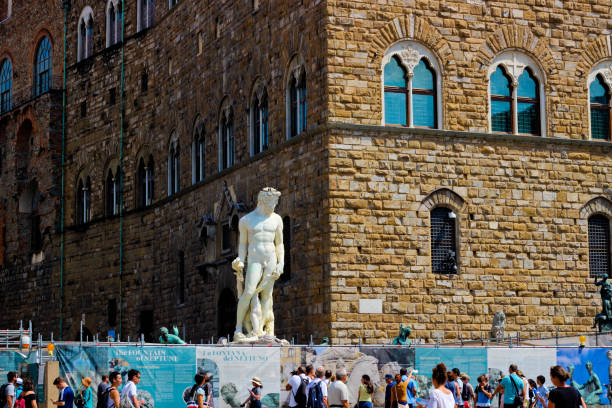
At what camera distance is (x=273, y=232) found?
24.2 metres

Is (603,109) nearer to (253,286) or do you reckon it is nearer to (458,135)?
(458,135)

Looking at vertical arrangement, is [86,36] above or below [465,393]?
above

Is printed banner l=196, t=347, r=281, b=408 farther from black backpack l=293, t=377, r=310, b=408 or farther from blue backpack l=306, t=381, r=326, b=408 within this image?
blue backpack l=306, t=381, r=326, b=408

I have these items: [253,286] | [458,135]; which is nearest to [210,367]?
[253,286]

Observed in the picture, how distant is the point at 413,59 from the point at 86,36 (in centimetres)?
A: 1954

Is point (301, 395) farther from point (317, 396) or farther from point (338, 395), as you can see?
point (338, 395)

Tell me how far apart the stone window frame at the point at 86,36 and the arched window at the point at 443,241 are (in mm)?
19978

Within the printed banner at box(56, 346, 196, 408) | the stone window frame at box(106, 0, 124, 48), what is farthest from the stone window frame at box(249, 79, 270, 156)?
the stone window frame at box(106, 0, 124, 48)

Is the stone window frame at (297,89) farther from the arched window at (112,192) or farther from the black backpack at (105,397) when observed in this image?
the arched window at (112,192)

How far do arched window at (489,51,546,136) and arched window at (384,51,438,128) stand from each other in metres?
1.50

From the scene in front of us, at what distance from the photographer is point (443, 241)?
27.0 m

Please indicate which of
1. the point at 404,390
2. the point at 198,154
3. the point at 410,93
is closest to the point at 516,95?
the point at 410,93

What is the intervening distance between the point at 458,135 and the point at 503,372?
7244mm

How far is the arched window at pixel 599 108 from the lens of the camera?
94.3ft
